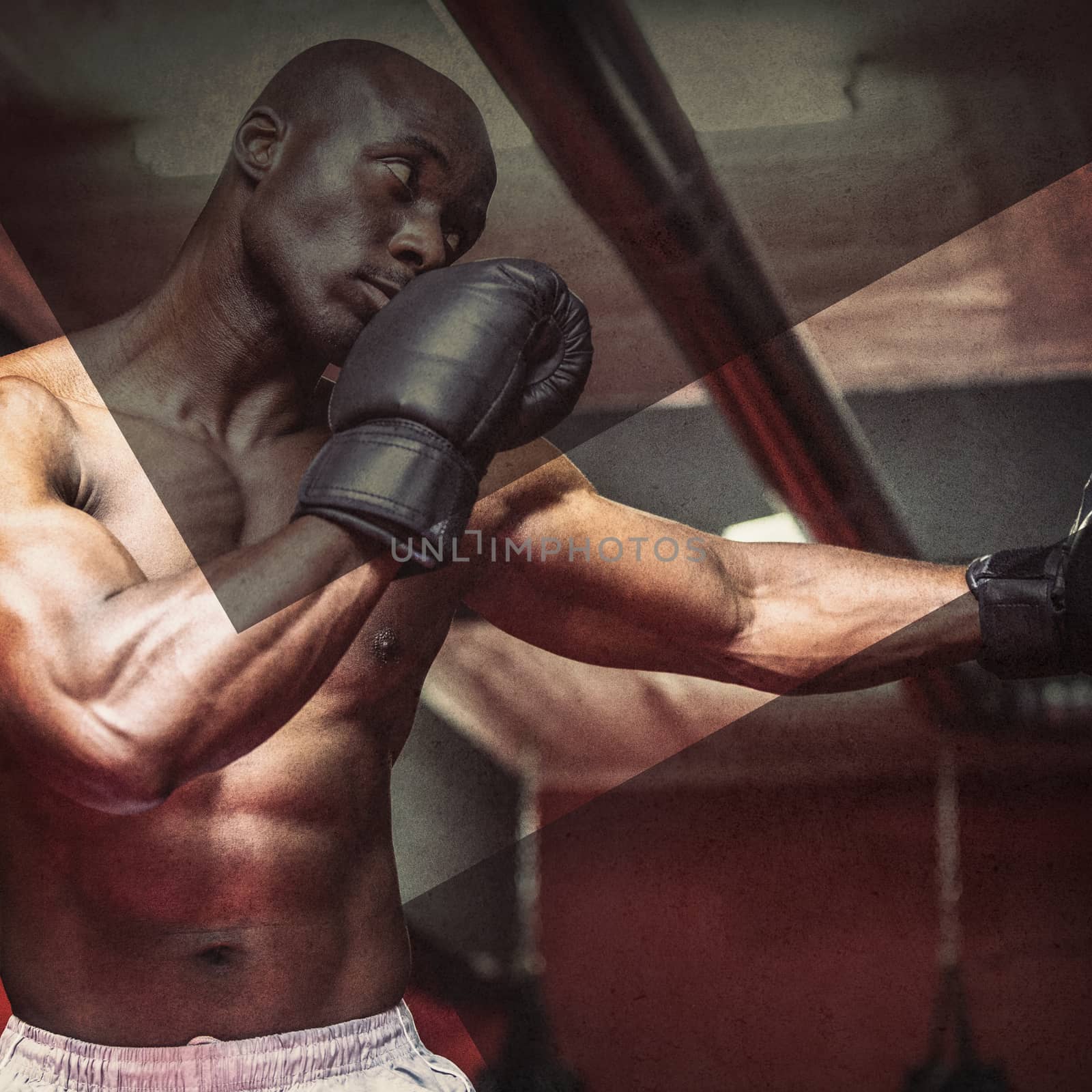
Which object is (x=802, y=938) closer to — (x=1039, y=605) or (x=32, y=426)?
(x=1039, y=605)

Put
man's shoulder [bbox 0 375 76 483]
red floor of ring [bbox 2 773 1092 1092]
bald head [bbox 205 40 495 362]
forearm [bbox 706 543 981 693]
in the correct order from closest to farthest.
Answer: man's shoulder [bbox 0 375 76 483]
bald head [bbox 205 40 495 362]
forearm [bbox 706 543 981 693]
red floor of ring [bbox 2 773 1092 1092]

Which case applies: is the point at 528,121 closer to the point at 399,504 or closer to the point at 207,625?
the point at 399,504

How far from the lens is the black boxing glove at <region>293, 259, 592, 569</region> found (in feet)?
3.30

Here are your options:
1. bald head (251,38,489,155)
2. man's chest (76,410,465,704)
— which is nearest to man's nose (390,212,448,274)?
bald head (251,38,489,155)

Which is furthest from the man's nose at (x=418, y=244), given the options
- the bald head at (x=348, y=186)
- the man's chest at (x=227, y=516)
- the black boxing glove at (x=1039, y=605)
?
the black boxing glove at (x=1039, y=605)

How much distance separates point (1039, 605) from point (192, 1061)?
103 centimetres

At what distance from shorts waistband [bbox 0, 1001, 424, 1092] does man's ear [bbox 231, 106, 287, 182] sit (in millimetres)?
909

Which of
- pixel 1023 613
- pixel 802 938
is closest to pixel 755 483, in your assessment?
pixel 1023 613

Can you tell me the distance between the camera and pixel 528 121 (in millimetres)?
1723

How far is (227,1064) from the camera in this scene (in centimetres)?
116

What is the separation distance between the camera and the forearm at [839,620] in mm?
1457

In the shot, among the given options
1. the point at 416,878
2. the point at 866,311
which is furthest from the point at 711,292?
the point at 416,878

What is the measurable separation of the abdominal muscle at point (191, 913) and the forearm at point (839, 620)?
0.56 meters

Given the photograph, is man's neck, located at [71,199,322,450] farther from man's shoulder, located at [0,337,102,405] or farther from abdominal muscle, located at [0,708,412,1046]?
abdominal muscle, located at [0,708,412,1046]
